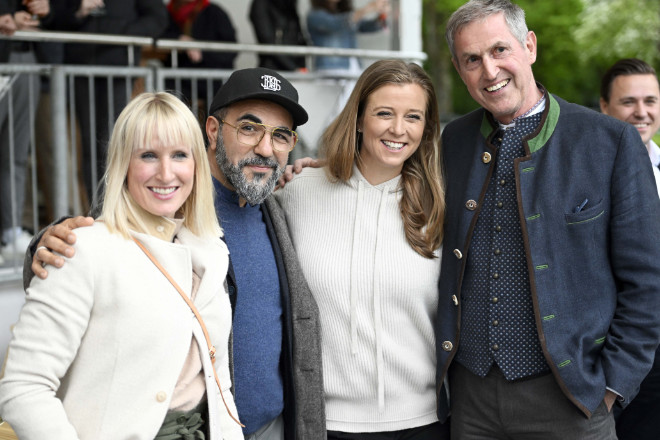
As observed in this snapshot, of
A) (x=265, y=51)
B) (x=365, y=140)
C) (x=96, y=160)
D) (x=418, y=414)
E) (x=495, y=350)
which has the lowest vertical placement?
(x=418, y=414)

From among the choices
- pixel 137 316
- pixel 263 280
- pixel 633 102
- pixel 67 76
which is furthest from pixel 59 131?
pixel 633 102

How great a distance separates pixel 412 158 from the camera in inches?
126

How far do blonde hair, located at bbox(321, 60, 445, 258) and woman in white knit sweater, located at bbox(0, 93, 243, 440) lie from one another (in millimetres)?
820

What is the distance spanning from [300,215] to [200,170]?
796 millimetres

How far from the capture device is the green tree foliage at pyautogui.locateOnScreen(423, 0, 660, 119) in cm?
2559

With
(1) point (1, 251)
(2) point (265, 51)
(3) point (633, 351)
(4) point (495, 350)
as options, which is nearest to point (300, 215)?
(4) point (495, 350)

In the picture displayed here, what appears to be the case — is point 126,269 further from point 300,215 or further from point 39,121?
point 39,121

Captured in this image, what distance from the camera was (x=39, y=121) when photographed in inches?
231

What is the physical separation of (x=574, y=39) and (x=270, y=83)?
28.8 meters

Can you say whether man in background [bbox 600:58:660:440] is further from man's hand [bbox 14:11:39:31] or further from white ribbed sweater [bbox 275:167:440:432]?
man's hand [bbox 14:11:39:31]

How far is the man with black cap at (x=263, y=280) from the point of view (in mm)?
2775

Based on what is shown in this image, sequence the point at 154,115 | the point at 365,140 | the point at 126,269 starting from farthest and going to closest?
the point at 365,140 < the point at 154,115 < the point at 126,269

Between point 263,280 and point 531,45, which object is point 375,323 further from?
point 531,45

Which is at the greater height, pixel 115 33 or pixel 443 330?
pixel 115 33
